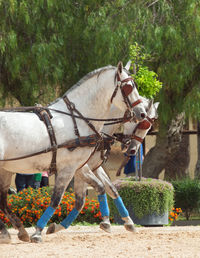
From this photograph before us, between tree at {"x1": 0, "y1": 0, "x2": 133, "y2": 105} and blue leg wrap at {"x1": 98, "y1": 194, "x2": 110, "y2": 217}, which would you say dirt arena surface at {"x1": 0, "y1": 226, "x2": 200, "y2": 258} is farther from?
tree at {"x1": 0, "y1": 0, "x2": 133, "y2": 105}

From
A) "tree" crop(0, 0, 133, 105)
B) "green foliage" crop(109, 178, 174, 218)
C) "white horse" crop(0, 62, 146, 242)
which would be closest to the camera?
"white horse" crop(0, 62, 146, 242)

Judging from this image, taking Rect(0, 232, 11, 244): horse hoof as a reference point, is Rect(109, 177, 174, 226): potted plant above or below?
above

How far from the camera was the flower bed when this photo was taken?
11.6 meters

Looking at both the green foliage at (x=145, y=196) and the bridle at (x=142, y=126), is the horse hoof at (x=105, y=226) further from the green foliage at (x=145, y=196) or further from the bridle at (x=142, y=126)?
the green foliage at (x=145, y=196)

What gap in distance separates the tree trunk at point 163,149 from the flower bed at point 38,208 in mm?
4256

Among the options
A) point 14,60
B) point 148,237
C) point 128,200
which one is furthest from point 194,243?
point 14,60

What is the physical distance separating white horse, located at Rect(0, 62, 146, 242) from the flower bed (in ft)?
12.9

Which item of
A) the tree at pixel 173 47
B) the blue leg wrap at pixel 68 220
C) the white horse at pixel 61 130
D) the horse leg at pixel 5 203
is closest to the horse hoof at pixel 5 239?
the white horse at pixel 61 130

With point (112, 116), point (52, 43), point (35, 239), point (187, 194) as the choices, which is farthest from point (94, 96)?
point (187, 194)

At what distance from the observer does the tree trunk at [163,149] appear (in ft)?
53.0

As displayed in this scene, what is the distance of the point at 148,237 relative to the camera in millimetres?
8055

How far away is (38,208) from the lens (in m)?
11.8

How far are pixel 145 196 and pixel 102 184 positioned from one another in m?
3.15

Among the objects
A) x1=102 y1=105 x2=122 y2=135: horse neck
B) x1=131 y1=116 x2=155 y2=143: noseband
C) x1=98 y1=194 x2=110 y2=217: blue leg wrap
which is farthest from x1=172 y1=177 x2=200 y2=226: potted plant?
x1=102 y1=105 x2=122 y2=135: horse neck
